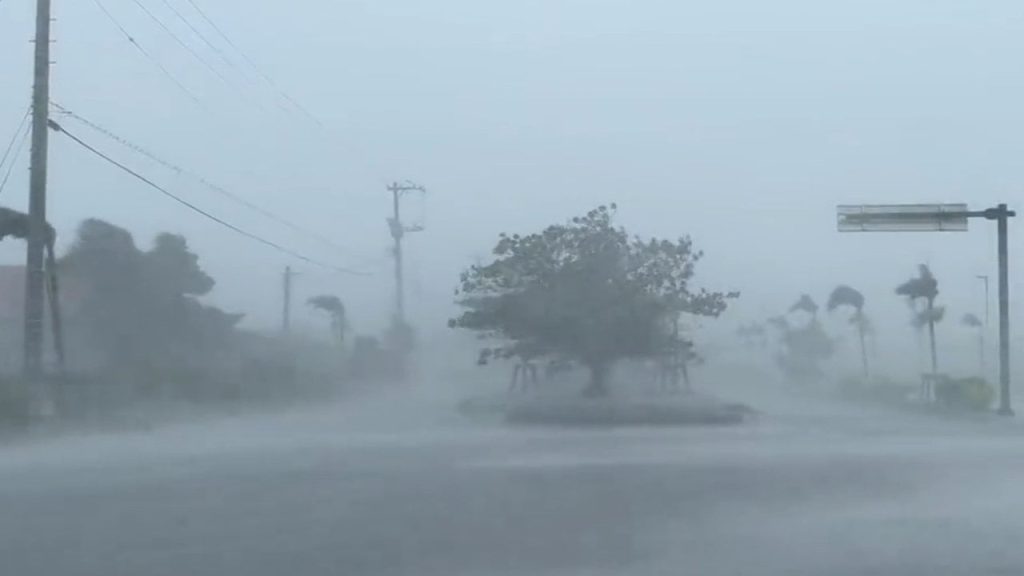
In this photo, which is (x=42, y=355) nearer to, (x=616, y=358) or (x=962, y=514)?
(x=616, y=358)

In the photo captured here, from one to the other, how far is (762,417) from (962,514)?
8.16 metres

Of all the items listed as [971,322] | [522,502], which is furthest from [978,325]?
[522,502]

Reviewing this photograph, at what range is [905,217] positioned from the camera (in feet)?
71.3

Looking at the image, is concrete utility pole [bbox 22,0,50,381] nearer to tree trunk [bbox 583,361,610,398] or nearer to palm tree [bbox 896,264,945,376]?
tree trunk [bbox 583,361,610,398]

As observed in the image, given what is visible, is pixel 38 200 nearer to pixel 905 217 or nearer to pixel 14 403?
pixel 14 403

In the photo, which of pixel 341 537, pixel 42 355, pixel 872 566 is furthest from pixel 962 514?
pixel 42 355

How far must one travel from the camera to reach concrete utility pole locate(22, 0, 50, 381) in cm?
2441

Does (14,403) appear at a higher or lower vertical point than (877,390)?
lower

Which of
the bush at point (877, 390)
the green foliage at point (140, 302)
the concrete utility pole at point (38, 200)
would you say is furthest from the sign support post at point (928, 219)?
the concrete utility pole at point (38, 200)

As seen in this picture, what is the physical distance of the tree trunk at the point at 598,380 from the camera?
21222 mm

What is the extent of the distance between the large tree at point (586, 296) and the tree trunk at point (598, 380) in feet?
0.07

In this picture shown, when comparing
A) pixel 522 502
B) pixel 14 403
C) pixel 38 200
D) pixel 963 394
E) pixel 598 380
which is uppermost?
pixel 38 200

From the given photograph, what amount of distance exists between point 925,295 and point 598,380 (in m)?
5.67

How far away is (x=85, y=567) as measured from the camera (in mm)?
10086
